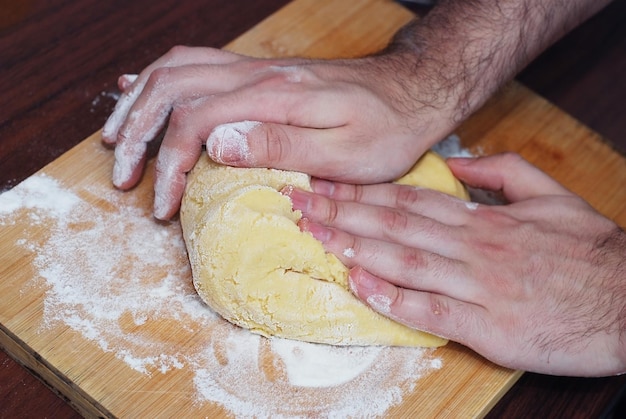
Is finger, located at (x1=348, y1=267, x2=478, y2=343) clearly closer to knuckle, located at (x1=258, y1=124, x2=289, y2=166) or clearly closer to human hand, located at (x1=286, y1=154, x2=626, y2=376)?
human hand, located at (x1=286, y1=154, x2=626, y2=376)

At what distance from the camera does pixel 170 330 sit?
138 centimetres

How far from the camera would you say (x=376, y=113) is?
1473 mm

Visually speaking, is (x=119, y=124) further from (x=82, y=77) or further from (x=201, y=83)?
(x=82, y=77)

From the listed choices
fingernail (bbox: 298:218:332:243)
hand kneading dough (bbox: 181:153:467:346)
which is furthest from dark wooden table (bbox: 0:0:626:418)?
fingernail (bbox: 298:218:332:243)

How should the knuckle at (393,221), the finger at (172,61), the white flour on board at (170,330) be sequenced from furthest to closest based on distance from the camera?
the finger at (172,61), the knuckle at (393,221), the white flour on board at (170,330)

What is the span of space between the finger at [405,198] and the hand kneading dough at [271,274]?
0.41ft

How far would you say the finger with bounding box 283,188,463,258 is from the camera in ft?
4.64

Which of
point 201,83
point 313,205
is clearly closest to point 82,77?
point 201,83

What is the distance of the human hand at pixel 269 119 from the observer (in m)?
1.39

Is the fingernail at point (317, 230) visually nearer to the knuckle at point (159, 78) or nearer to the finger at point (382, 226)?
the finger at point (382, 226)

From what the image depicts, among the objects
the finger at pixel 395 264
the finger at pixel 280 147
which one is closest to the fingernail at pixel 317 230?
the finger at pixel 395 264

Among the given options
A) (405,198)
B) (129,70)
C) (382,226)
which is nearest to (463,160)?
(405,198)

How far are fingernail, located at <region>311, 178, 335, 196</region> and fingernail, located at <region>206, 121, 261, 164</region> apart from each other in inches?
6.2

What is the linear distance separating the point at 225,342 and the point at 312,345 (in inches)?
6.1
